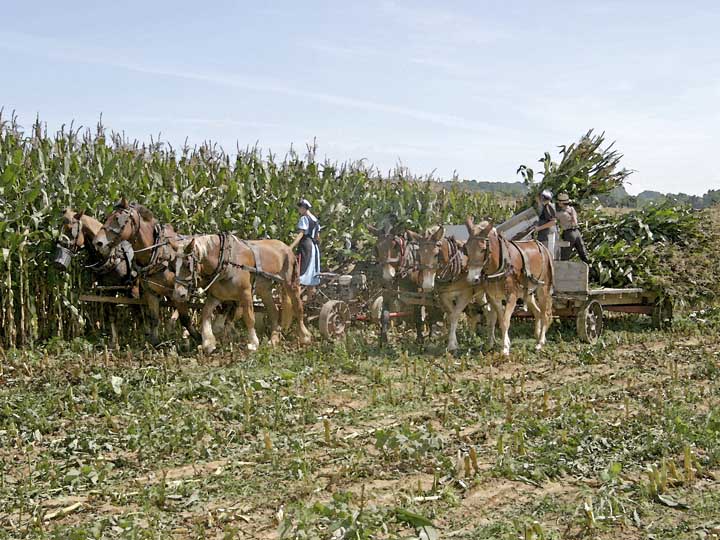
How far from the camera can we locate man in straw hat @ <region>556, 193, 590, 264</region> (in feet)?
44.6

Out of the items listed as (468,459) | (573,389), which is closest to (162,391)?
(468,459)

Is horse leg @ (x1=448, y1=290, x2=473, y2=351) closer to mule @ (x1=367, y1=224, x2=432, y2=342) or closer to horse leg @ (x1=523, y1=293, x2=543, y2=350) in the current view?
mule @ (x1=367, y1=224, x2=432, y2=342)

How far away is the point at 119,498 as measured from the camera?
5.75m

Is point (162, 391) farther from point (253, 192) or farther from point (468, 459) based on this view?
point (253, 192)

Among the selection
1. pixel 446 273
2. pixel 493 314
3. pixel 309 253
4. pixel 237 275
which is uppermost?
pixel 309 253

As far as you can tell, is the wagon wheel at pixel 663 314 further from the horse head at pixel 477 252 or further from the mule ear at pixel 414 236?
the mule ear at pixel 414 236

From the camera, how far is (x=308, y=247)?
12914 mm

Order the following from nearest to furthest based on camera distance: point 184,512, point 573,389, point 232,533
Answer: point 232,533, point 184,512, point 573,389

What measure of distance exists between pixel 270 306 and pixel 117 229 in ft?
9.19

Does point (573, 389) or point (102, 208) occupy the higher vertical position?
point (102, 208)

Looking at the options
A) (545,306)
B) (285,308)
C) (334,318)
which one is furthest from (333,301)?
(545,306)

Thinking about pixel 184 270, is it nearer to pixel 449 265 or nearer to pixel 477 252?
pixel 449 265

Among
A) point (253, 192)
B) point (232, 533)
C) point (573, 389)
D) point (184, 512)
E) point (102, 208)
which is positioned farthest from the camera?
point (253, 192)

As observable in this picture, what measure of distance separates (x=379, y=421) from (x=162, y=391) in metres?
2.46
